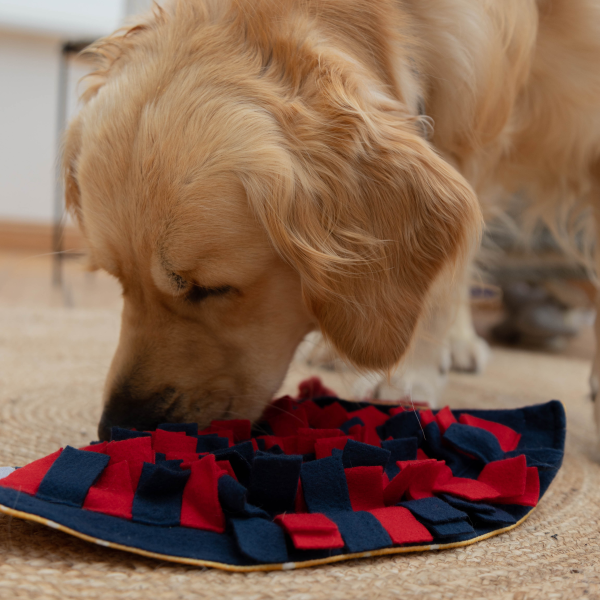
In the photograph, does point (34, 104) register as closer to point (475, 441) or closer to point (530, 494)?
point (475, 441)

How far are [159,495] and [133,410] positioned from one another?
0.26 m

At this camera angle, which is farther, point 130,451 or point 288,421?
point 288,421

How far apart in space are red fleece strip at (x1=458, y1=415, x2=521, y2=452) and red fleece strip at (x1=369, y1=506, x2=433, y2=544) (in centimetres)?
31

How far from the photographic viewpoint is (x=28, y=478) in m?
0.69

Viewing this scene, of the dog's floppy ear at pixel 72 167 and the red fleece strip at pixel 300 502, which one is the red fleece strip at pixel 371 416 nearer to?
the red fleece strip at pixel 300 502

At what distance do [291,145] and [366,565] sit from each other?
0.57 metres

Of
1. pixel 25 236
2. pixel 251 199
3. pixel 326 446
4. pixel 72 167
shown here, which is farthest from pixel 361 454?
pixel 25 236

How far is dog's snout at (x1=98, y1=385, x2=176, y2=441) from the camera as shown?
948 mm

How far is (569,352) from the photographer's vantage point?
2695 mm

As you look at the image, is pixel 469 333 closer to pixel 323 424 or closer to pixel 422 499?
pixel 323 424

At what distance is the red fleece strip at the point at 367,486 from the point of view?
30.6 inches

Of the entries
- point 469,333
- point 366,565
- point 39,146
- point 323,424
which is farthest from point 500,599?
point 39,146

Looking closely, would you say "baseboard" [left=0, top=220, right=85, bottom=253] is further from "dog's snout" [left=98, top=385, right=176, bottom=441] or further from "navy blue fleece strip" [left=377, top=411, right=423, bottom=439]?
"navy blue fleece strip" [left=377, top=411, right=423, bottom=439]

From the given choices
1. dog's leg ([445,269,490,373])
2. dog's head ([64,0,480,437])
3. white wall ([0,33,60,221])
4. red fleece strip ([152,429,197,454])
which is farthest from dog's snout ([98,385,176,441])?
white wall ([0,33,60,221])
